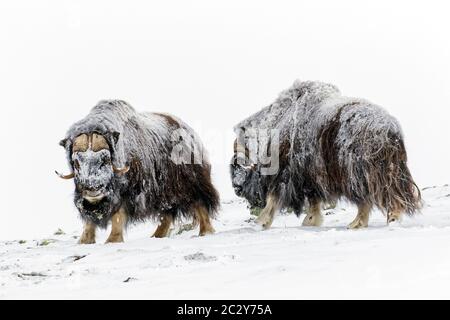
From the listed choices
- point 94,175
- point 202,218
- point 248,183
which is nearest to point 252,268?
point 94,175

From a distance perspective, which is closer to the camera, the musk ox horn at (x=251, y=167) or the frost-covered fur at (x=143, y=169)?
the frost-covered fur at (x=143, y=169)

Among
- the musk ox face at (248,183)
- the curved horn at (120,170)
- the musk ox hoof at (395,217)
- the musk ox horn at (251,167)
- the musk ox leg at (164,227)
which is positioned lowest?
the musk ox leg at (164,227)

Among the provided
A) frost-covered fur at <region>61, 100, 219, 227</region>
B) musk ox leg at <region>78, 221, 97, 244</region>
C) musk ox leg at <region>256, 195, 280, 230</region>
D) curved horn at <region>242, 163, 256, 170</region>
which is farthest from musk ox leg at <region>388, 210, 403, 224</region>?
musk ox leg at <region>78, 221, 97, 244</region>

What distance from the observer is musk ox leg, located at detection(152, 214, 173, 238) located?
803 centimetres

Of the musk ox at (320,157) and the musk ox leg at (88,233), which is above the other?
the musk ox at (320,157)

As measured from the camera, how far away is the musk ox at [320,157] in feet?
21.3

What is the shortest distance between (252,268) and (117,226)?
340 cm

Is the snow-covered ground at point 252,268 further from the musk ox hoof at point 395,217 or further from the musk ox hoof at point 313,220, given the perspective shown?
the musk ox hoof at point 313,220

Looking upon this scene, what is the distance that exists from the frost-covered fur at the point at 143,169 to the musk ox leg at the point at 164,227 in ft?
Result: 0.24

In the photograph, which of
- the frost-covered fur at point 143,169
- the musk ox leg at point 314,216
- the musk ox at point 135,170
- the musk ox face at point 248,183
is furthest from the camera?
the musk ox face at point 248,183

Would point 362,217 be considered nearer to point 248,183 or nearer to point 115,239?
point 248,183

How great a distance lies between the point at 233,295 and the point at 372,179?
342cm

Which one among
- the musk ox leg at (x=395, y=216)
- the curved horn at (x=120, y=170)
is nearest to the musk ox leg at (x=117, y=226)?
the curved horn at (x=120, y=170)

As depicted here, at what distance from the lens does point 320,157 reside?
7008 millimetres
